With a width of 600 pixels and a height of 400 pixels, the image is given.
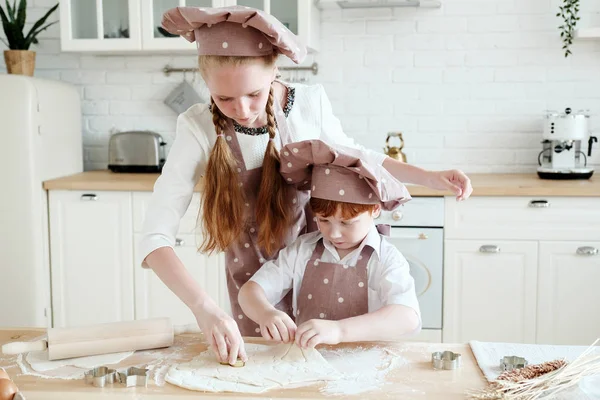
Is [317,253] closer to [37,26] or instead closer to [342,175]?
[342,175]

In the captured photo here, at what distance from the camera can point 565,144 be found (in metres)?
3.37

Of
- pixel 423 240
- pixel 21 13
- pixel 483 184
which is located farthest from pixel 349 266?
pixel 21 13

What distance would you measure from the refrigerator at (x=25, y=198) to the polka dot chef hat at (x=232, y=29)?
1956 millimetres

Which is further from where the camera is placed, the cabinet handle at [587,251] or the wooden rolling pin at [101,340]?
the cabinet handle at [587,251]

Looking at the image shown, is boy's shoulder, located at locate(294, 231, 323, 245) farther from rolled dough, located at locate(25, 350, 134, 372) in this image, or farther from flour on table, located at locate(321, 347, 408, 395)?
rolled dough, located at locate(25, 350, 134, 372)

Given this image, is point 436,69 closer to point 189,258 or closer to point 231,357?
point 189,258

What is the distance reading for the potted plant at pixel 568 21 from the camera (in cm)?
344

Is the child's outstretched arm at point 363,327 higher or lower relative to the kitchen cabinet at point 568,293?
higher

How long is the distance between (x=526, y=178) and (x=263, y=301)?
218 cm

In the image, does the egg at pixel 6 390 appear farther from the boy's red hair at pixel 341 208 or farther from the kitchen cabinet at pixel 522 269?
the kitchen cabinet at pixel 522 269

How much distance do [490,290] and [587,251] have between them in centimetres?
43

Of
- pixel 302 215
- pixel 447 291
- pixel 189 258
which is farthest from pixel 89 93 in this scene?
pixel 302 215

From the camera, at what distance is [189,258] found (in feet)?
10.9

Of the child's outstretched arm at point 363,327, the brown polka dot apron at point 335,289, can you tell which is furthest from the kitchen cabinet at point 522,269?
the child's outstretched arm at point 363,327
